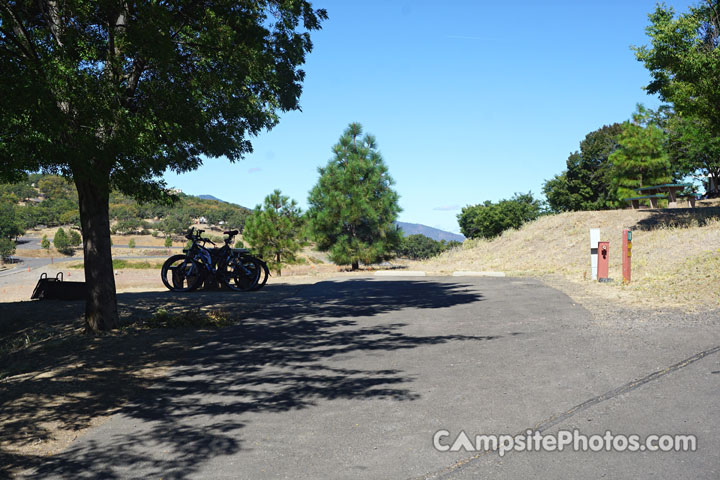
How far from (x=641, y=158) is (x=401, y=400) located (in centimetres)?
4519

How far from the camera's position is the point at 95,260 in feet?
29.0

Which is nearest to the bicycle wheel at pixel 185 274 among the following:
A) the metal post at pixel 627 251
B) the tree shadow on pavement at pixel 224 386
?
the tree shadow on pavement at pixel 224 386

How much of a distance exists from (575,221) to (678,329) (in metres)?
24.2

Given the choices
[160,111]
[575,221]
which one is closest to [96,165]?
[160,111]

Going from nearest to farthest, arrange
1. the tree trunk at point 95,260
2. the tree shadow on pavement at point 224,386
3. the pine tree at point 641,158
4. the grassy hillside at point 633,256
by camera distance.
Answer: the tree shadow on pavement at point 224,386 → the tree trunk at point 95,260 → the grassy hillside at point 633,256 → the pine tree at point 641,158

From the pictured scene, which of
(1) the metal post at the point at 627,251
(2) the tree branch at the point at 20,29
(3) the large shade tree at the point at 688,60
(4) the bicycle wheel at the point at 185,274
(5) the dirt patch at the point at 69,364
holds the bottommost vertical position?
(5) the dirt patch at the point at 69,364

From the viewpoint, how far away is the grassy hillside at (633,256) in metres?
11.9

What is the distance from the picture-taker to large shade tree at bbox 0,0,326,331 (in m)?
7.25

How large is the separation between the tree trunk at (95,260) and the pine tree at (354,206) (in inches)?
711

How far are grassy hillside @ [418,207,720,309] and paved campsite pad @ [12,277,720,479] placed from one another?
3524 millimetres

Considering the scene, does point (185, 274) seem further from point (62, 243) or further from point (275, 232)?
point (62, 243)

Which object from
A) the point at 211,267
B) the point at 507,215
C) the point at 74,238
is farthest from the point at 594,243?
the point at 74,238

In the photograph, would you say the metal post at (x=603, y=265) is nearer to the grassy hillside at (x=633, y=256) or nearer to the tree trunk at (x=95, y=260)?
the grassy hillside at (x=633, y=256)

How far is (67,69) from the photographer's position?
7.31 meters
